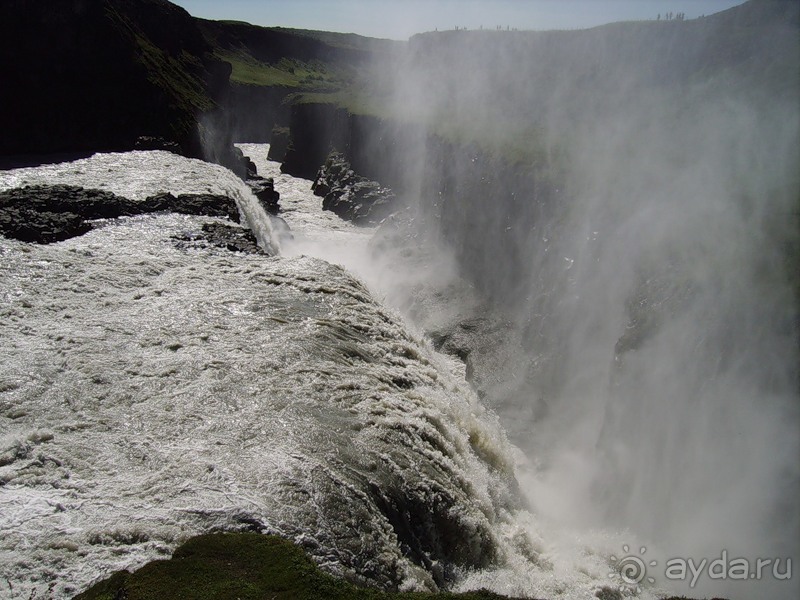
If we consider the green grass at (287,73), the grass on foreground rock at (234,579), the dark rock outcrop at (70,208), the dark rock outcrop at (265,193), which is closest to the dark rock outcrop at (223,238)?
the dark rock outcrop at (70,208)

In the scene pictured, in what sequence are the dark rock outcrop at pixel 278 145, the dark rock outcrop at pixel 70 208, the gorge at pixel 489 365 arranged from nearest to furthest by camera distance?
the gorge at pixel 489 365 → the dark rock outcrop at pixel 70 208 → the dark rock outcrop at pixel 278 145

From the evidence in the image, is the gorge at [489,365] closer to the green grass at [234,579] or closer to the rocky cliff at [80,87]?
the green grass at [234,579]

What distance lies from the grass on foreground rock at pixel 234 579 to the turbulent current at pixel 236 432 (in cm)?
43

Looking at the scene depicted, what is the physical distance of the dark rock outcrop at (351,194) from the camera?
3522cm

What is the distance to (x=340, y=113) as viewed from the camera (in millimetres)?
43719

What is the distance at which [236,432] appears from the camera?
32.0 ft

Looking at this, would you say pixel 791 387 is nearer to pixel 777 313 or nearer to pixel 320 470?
pixel 777 313

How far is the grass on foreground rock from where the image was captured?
6.62m

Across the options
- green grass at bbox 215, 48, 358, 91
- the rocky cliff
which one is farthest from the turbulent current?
green grass at bbox 215, 48, 358, 91

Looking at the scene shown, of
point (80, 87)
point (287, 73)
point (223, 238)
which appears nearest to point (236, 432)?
point (223, 238)

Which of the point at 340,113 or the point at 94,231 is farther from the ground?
the point at 340,113

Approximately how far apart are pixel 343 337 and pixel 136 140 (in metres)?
20.6

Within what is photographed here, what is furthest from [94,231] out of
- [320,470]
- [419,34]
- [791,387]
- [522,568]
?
[419,34]

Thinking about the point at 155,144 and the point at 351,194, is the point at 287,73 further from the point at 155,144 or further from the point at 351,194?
the point at 155,144
